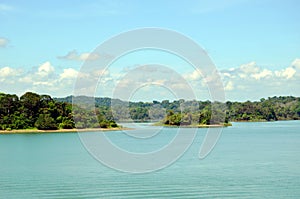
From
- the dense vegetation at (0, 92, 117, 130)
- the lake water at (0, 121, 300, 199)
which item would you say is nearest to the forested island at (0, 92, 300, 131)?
the dense vegetation at (0, 92, 117, 130)

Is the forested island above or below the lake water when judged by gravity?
above

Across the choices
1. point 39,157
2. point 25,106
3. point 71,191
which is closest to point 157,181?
point 71,191

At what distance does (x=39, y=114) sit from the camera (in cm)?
5319

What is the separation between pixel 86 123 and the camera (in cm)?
4981

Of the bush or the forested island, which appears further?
the bush

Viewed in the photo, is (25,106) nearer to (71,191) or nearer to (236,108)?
(71,191)

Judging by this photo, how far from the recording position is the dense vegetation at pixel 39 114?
5184cm

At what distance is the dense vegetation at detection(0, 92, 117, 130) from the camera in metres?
51.8

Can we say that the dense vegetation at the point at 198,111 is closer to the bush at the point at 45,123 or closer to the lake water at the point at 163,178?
the bush at the point at 45,123

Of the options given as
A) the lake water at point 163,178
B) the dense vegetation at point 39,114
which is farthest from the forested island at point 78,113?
the lake water at point 163,178

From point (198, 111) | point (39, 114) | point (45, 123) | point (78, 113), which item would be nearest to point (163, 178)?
point (78, 113)

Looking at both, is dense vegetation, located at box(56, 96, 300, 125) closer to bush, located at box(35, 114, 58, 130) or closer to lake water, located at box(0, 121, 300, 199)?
bush, located at box(35, 114, 58, 130)

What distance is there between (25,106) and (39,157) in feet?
94.4

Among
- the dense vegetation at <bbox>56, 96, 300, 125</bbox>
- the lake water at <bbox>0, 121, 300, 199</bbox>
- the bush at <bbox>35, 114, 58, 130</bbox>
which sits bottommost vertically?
the lake water at <bbox>0, 121, 300, 199</bbox>
